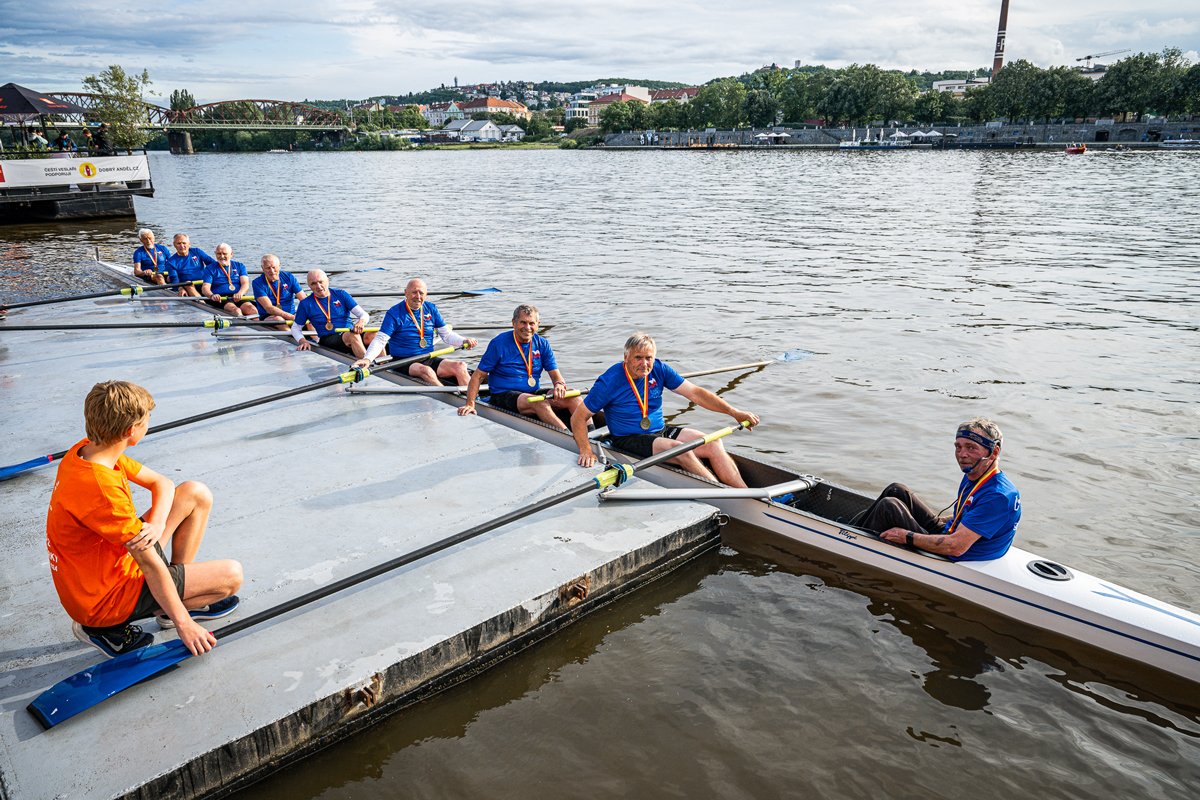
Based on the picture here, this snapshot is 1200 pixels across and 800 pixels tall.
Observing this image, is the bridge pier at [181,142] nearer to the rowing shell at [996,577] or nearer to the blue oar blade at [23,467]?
the blue oar blade at [23,467]

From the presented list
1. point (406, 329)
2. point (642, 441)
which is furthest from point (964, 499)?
point (406, 329)

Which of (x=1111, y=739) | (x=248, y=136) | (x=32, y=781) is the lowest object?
(x=1111, y=739)

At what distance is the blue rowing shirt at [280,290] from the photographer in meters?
13.8

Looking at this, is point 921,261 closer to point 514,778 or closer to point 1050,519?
point 1050,519

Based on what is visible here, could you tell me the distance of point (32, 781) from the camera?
372 cm

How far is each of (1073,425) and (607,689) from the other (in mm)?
7989

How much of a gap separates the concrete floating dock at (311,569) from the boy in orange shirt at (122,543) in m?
0.30

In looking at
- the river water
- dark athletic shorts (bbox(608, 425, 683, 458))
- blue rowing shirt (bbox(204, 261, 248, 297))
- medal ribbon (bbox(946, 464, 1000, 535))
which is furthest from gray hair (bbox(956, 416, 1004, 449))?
blue rowing shirt (bbox(204, 261, 248, 297))

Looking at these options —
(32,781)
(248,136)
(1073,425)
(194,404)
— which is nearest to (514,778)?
(32,781)

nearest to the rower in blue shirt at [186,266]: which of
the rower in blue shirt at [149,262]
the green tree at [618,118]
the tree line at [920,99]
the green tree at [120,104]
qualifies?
the rower in blue shirt at [149,262]

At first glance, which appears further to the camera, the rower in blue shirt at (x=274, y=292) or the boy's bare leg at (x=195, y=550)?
the rower in blue shirt at (x=274, y=292)

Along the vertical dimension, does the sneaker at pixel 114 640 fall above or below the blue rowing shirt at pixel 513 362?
below

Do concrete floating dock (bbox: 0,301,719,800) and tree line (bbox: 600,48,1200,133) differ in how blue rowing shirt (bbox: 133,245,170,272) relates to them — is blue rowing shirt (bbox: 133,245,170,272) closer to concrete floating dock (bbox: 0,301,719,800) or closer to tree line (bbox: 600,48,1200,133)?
concrete floating dock (bbox: 0,301,719,800)

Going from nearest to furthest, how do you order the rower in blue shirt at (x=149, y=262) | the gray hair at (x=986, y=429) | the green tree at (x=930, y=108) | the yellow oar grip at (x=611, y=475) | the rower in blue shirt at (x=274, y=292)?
the gray hair at (x=986, y=429) → the yellow oar grip at (x=611, y=475) → the rower in blue shirt at (x=274, y=292) → the rower in blue shirt at (x=149, y=262) → the green tree at (x=930, y=108)
